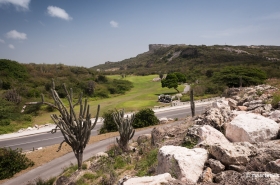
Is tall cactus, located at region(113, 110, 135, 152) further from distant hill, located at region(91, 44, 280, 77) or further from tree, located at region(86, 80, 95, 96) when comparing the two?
distant hill, located at region(91, 44, 280, 77)

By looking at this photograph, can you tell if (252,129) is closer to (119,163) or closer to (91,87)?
(119,163)

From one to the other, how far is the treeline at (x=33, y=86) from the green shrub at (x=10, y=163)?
51.1 feet

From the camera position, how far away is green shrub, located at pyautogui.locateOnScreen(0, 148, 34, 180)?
44.2ft

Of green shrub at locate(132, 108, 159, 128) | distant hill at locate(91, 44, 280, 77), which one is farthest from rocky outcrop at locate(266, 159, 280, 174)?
distant hill at locate(91, 44, 280, 77)

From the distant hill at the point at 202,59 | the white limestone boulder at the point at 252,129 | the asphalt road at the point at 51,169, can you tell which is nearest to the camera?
the white limestone boulder at the point at 252,129

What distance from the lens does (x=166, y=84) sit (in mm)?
49438

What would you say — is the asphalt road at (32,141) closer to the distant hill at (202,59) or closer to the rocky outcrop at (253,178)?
the rocky outcrop at (253,178)

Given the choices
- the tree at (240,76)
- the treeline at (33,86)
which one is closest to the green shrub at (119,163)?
the treeline at (33,86)

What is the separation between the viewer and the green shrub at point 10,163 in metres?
13.5

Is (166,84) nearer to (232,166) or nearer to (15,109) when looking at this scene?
(15,109)

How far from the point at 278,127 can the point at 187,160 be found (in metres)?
3.31

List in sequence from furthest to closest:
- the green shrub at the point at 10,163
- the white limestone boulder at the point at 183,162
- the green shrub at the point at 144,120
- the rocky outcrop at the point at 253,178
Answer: the green shrub at the point at 144,120 < the green shrub at the point at 10,163 < the white limestone boulder at the point at 183,162 < the rocky outcrop at the point at 253,178

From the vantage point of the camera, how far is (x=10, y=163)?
13.9 metres

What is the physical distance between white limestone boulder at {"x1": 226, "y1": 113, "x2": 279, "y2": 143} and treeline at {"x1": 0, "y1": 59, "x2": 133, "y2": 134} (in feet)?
95.5
